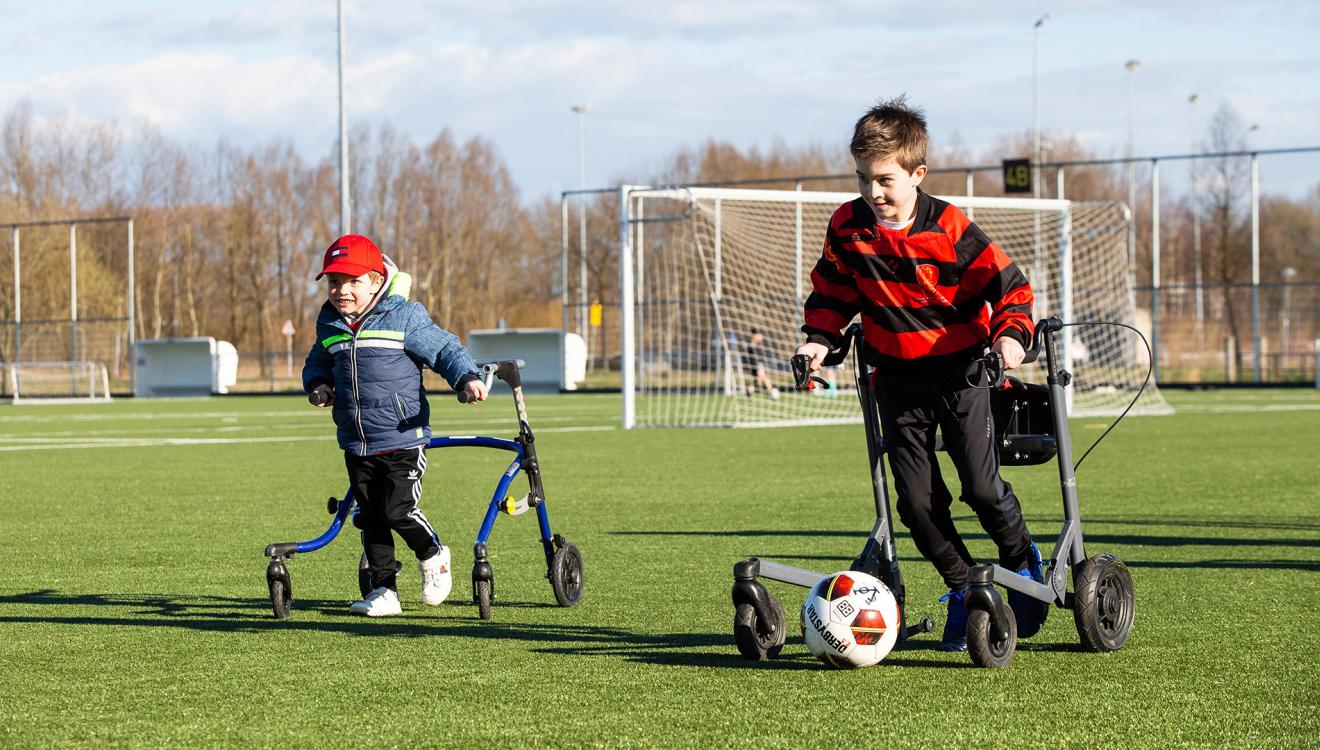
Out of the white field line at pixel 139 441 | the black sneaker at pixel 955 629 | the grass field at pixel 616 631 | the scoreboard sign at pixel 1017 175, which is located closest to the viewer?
the grass field at pixel 616 631

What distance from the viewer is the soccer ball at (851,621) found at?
193 inches

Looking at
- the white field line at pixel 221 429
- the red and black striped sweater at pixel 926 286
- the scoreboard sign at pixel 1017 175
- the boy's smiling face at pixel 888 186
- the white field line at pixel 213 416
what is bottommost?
the white field line at pixel 213 416

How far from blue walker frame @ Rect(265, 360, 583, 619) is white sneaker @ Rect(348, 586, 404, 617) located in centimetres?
13

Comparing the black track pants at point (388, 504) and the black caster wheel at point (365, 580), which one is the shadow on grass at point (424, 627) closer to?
the black caster wheel at point (365, 580)

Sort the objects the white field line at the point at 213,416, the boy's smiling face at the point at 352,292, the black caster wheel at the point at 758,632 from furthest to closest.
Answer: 1. the white field line at the point at 213,416
2. the boy's smiling face at the point at 352,292
3. the black caster wheel at the point at 758,632

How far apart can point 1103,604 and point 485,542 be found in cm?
244

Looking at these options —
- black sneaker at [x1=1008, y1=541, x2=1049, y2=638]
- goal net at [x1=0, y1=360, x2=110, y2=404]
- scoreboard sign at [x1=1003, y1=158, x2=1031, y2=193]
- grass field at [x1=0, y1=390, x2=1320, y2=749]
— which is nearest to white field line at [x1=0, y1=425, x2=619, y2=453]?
grass field at [x1=0, y1=390, x2=1320, y2=749]

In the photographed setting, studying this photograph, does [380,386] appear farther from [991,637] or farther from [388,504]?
[991,637]

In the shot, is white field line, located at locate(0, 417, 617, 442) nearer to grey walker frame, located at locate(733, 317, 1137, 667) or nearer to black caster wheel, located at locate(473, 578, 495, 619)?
black caster wheel, located at locate(473, 578, 495, 619)

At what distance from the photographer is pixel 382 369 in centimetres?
645

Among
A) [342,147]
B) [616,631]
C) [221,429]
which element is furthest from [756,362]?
[616,631]

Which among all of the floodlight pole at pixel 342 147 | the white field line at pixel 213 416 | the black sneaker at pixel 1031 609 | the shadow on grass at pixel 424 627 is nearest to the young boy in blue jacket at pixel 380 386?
the shadow on grass at pixel 424 627

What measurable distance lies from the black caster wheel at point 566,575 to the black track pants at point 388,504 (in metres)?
0.49

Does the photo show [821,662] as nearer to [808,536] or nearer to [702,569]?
[702,569]
